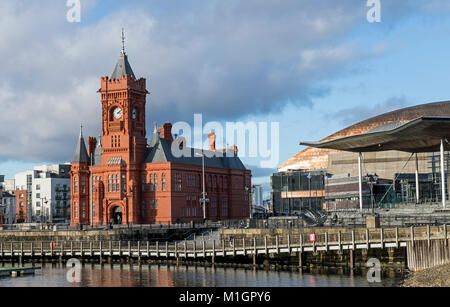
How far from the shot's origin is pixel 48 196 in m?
161

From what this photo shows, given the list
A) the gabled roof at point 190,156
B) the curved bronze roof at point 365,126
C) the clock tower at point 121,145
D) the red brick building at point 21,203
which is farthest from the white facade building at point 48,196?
the curved bronze roof at point 365,126

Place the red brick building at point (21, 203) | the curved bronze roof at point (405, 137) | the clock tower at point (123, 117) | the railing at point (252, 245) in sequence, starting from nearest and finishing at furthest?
the railing at point (252, 245) < the curved bronze roof at point (405, 137) < the clock tower at point (123, 117) < the red brick building at point (21, 203)

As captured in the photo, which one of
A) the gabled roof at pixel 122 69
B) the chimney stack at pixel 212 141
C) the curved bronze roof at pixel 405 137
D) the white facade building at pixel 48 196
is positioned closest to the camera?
the curved bronze roof at pixel 405 137

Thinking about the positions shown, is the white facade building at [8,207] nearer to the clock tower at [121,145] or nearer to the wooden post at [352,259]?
the clock tower at [121,145]

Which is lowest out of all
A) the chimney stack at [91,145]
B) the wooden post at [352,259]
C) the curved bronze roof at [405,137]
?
the wooden post at [352,259]

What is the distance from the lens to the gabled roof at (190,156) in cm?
10444

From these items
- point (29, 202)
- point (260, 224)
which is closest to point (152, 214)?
point (260, 224)

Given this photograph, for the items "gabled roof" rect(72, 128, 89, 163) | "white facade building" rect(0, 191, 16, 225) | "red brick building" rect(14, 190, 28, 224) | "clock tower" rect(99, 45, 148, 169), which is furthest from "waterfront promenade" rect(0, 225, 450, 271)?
"red brick building" rect(14, 190, 28, 224)

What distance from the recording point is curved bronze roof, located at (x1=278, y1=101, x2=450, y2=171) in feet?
475

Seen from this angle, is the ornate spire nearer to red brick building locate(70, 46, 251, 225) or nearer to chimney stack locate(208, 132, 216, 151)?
red brick building locate(70, 46, 251, 225)

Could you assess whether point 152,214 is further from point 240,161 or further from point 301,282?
point 301,282

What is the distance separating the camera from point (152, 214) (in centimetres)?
10269

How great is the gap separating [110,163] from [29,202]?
7356 centimetres

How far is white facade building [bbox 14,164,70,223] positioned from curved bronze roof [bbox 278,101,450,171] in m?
56.5
